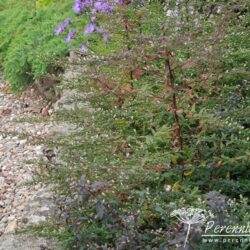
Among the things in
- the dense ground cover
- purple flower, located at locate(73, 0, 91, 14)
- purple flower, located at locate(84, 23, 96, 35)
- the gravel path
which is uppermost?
purple flower, located at locate(73, 0, 91, 14)

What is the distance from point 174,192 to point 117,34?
1108 millimetres

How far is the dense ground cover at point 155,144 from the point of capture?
1937 mm

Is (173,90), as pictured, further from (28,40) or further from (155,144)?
(28,40)

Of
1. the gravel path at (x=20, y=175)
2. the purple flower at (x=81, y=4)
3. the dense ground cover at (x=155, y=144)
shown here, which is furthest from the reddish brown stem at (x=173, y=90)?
the purple flower at (x=81, y=4)

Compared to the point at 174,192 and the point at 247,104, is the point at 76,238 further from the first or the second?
the point at 247,104

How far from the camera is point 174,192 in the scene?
2.08 meters

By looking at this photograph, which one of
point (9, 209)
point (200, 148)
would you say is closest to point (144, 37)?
point (200, 148)

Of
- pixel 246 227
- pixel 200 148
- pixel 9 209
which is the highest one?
pixel 200 148

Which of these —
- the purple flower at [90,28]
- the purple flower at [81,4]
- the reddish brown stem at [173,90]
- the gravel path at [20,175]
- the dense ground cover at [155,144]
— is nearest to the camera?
the dense ground cover at [155,144]

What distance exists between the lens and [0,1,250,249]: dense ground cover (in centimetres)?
194

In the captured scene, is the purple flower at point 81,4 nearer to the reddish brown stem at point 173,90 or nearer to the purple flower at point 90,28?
the purple flower at point 90,28

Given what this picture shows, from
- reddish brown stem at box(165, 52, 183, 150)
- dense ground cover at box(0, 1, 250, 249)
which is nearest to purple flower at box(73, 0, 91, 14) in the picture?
dense ground cover at box(0, 1, 250, 249)

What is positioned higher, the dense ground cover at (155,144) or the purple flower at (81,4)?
the purple flower at (81,4)

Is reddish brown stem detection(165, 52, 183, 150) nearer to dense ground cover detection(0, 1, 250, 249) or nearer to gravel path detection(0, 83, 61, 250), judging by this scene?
dense ground cover detection(0, 1, 250, 249)
